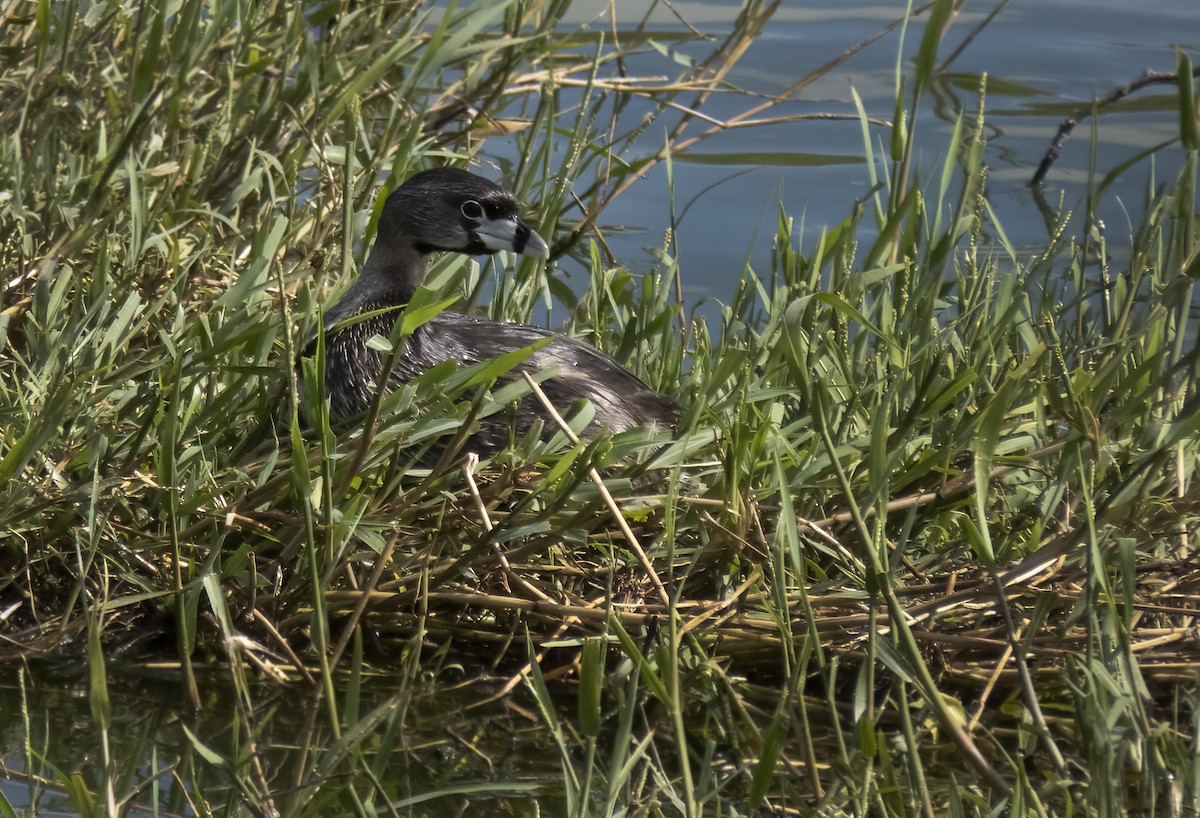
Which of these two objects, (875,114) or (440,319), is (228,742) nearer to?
(440,319)

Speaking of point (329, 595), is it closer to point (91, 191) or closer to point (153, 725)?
point (153, 725)

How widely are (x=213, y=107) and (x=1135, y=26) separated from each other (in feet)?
14.2

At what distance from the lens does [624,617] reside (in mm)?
3270

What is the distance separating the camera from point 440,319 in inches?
171

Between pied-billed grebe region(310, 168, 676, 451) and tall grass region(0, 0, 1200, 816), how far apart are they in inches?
5.3

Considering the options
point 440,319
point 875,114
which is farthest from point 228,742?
point 875,114

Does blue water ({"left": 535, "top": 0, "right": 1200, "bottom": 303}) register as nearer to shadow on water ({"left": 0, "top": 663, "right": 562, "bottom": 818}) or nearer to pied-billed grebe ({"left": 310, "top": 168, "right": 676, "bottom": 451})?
pied-billed grebe ({"left": 310, "top": 168, "right": 676, "bottom": 451})

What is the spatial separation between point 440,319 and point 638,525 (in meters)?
0.99

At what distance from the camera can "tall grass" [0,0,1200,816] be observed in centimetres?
252

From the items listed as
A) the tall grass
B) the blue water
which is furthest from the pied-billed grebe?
the blue water

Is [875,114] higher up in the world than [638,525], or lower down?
higher up

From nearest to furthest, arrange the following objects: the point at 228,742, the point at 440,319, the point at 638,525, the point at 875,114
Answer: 1. the point at 228,742
2. the point at 638,525
3. the point at 440,319
4. the point at 875,114

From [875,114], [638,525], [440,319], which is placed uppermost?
[875,114]

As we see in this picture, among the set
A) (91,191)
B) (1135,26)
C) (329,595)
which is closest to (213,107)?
(91,191)
